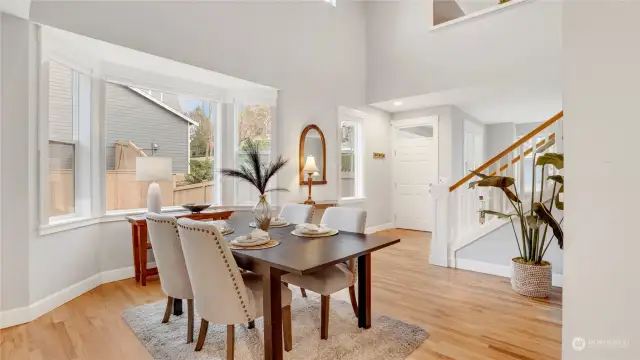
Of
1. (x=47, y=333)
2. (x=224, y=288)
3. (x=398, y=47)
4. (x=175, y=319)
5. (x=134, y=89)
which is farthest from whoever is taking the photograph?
(x=398, y=47)

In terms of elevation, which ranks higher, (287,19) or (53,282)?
(287,19)

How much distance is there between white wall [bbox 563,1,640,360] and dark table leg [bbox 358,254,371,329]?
1.45 metres

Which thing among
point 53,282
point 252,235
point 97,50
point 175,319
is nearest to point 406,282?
point 252,235

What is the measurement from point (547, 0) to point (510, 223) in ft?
9.74

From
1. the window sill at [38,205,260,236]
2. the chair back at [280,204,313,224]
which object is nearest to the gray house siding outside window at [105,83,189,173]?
the window sill at [38,205,260,236]

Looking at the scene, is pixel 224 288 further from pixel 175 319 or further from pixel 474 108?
pixel 474 108

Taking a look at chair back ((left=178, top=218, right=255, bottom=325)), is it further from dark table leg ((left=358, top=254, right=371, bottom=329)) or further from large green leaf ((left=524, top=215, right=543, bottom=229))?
large green leaf ((left=524, top=215, right=543, bottom=229))

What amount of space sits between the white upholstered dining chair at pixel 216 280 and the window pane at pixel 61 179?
2063 mm

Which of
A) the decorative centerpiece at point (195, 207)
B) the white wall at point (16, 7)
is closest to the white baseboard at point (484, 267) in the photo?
the decorative centerpiece at point (195, 207)

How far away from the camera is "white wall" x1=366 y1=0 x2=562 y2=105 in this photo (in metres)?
4.15

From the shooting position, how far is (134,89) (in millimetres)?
3725

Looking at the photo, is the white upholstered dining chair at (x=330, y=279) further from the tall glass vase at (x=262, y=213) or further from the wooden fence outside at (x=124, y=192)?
the wooden fence outside at (x=124, y=192)

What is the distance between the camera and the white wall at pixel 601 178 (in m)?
0.82

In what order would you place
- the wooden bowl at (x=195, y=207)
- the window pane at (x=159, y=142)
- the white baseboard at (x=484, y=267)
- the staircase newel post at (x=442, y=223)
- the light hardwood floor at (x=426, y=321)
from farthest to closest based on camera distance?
the staircase newel post at (x=442, y=223) < the wooden bowl at (x=195, y=207) < the window pane at (x=159, y=142) < the white baseboard at (x=484, y=267) < the light hardwood floor at (x=426, y=321)
